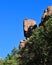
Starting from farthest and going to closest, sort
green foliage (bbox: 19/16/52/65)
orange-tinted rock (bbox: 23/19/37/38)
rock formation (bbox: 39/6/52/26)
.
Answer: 1. orange-tinted rock (bbox: 23/19/37/38)
2. rock formation (bbox: 39/6/52/26)
3. green foliage (bbox: 19/16/52/65)

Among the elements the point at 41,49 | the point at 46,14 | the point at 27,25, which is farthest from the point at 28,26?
the point at 41,49

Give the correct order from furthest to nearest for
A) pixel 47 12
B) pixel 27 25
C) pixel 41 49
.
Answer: pixel 27 25
pixel 47 12
pixel 41 49

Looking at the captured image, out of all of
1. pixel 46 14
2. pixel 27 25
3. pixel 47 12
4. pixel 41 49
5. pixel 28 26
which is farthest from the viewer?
pixel 27 25

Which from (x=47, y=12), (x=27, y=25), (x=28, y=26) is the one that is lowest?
(x=47, y=12)

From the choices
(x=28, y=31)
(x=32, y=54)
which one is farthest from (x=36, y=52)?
(x=28, y=31)

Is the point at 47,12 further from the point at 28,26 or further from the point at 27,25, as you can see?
the point at 27,25

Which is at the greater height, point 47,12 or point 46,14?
point 47,12

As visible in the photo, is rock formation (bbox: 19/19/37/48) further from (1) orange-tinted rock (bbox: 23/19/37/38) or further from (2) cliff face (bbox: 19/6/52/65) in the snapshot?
(2) cliff face (bbox: 19/6/52/65)

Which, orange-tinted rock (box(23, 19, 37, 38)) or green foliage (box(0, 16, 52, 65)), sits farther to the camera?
orange-tinted rock (box(23, 19, 37, 38))

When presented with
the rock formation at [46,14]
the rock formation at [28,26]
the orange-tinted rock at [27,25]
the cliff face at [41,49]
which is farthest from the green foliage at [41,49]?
the orange-tinted rock at [27,25]

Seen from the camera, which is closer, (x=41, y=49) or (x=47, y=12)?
(x=41, y=49)

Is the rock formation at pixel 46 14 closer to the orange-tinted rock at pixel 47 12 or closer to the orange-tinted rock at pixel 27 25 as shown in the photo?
the orange-tinted rock at pixel 47 12

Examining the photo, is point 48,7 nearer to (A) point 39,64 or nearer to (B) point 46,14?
(B) point 46,14

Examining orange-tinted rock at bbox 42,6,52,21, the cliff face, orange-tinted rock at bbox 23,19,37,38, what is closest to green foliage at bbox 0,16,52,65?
the cliff face
